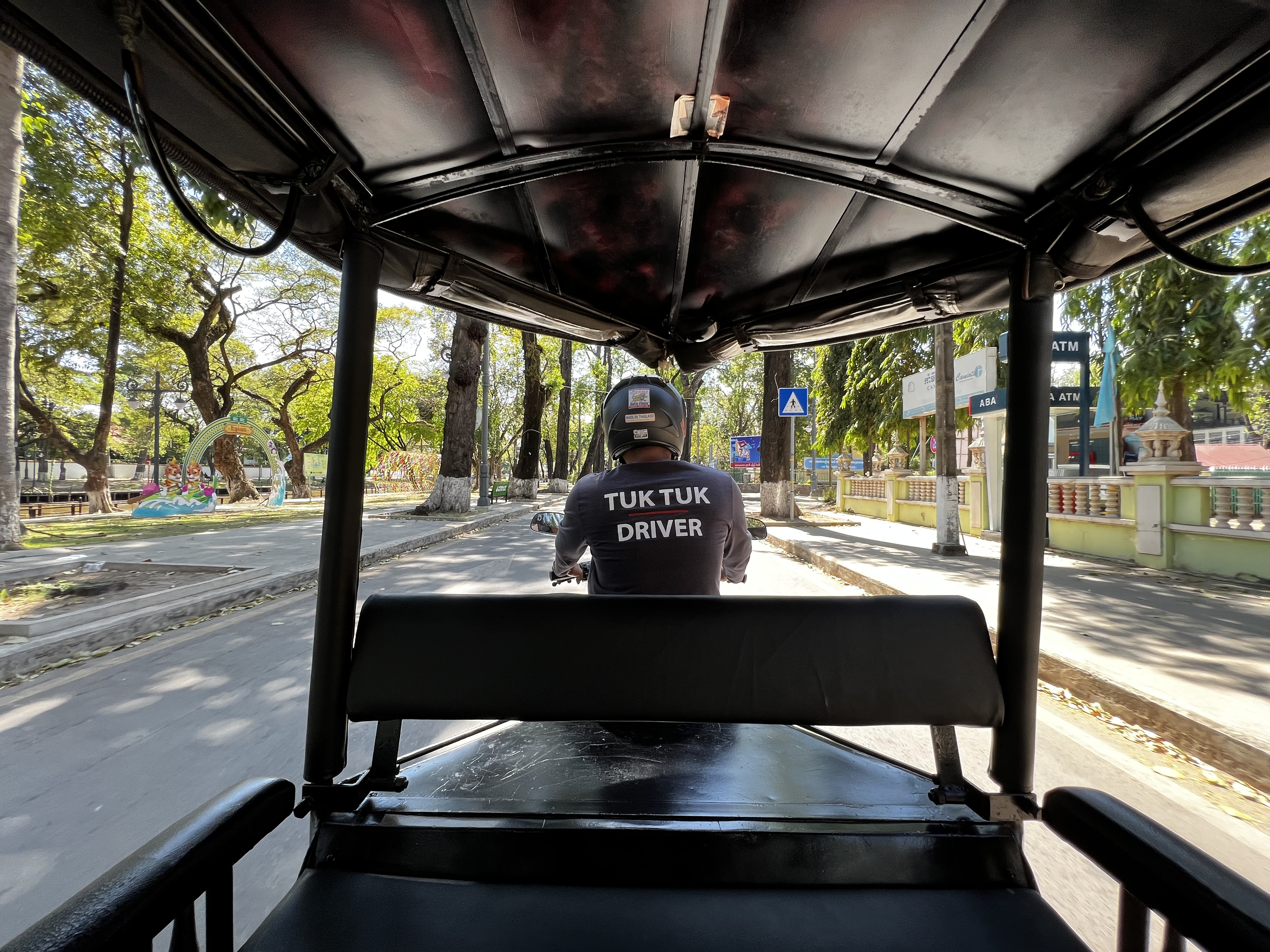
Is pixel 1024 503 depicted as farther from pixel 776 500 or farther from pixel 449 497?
pixel 449 497

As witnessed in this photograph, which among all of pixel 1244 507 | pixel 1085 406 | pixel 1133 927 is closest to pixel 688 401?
pixel 1133 927

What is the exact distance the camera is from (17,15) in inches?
45.6

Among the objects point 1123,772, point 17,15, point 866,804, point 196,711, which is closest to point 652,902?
point 866,804

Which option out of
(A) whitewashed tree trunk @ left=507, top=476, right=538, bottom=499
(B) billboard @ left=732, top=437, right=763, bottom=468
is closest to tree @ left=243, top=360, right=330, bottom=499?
(A) whitewashed tree trunk @ left=507, top=476, right=538, bottom=499

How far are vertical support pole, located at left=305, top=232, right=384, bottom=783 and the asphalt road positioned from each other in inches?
25.4

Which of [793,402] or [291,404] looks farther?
[291,404]

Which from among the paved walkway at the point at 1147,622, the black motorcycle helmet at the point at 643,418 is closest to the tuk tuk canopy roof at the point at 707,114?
the black motorcycle helmet at the point at 643,418

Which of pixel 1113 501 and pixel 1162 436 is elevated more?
pixel 1162 436

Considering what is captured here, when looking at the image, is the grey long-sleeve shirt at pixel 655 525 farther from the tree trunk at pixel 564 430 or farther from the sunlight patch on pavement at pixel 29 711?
the tree trunk at pixel 564 430

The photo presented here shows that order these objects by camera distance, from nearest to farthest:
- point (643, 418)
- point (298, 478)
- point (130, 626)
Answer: point (643, 418) → point (130, 626) → point (298, 478)

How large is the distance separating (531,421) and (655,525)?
2694cm

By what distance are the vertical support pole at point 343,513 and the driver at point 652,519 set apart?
0.87 m

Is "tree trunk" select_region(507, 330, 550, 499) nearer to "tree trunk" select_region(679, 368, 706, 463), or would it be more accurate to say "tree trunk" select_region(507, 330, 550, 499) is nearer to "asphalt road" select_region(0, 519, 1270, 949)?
"asphalt road" select_region(0, 519, 1270, 949)

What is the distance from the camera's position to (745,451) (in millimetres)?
32719
